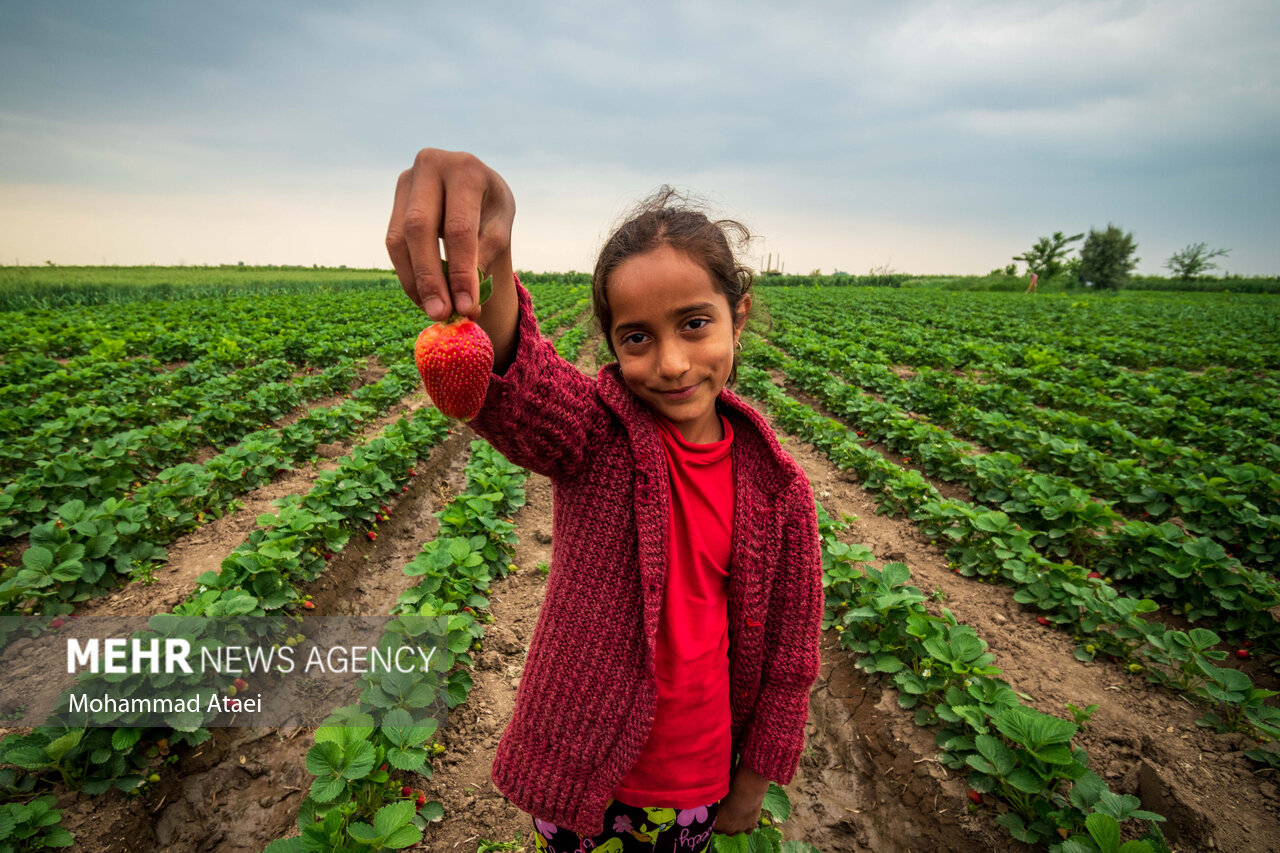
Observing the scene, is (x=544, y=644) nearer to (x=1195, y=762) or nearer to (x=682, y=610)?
(x=682, y=610)

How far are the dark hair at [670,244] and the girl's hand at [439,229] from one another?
0.43 metres

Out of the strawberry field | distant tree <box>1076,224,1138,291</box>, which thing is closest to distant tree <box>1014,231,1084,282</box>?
distant tree <box>1076,224,1138,291</box>

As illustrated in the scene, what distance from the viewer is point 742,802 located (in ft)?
4.69

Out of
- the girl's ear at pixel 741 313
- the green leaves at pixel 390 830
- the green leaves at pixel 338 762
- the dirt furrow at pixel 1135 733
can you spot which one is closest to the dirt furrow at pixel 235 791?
the green leaves at pixel 338 762

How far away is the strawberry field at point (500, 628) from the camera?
2.11 m

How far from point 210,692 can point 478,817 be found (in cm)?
129

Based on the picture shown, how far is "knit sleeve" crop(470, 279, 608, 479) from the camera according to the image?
100 centimetres

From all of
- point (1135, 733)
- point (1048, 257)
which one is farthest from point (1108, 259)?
point (1135, 733)

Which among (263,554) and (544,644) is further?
(263,554)

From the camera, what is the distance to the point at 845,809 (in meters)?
2.41

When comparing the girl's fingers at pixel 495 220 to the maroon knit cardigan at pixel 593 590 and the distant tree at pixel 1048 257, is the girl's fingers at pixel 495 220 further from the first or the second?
the distant tree at pixel 1048 257

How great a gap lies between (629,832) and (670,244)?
1316 millimetres

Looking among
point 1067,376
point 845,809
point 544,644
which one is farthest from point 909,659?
point 1067,376

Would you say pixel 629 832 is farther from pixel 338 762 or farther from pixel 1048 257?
pixel 1048 257
